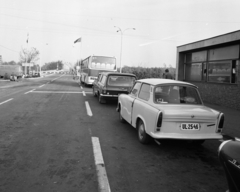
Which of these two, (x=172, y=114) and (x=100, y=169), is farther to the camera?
(x=172, y=114)

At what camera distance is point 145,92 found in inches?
238

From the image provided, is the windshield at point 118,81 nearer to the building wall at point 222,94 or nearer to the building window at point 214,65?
the building wall at point 222,94

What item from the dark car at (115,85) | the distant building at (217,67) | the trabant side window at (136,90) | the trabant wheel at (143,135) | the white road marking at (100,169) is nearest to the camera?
the white road marking at (100,169)

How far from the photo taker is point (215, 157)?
4926mm

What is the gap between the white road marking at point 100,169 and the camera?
3410mm

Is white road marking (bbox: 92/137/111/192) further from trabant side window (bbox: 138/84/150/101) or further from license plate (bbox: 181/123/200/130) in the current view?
license plate (bbox: 181/123/200/130)

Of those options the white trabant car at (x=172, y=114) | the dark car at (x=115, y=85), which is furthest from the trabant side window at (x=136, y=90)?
the dark car at (x=115, y=85)

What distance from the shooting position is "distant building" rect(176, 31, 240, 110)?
40.3 feet

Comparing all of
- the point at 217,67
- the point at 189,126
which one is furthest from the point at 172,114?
the point at 217,67

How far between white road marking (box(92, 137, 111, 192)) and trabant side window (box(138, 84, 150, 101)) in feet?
5.18

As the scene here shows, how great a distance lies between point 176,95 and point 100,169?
2.64 metres

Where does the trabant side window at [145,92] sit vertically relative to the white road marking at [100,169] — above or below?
above

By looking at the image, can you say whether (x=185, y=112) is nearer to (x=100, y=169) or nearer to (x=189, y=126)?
(x=189, y=126)

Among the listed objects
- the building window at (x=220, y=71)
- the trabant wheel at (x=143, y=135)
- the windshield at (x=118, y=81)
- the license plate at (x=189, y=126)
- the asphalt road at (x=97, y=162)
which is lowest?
the asphalt road at (x=97, y=162)
